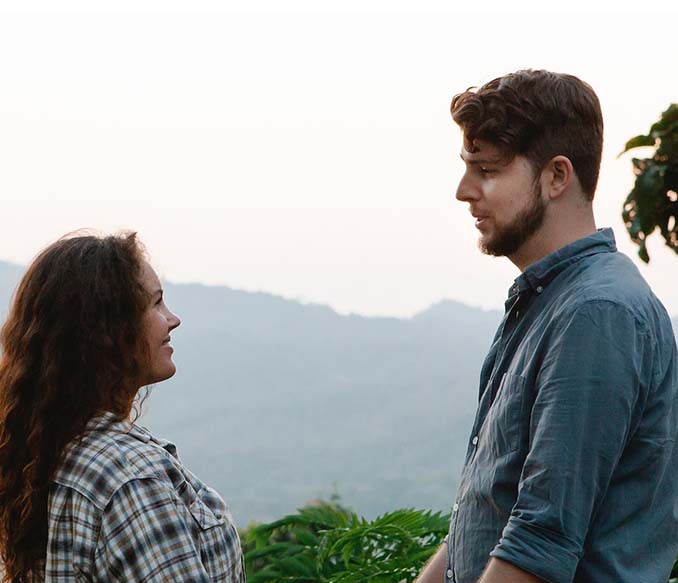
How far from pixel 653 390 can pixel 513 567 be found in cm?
33

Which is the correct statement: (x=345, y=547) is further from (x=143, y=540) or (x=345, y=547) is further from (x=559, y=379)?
(x=559, y=379)

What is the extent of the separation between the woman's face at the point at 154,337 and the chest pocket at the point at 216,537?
0.21 metres

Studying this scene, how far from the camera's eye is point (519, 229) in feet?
5.96

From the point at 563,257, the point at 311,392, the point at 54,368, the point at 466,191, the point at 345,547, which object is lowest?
the point at 311,392

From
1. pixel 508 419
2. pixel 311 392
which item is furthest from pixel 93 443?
pixel 311 392

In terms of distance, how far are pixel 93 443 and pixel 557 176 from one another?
2.73 feet

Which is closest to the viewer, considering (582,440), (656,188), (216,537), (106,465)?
(582,440)

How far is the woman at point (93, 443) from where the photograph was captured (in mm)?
1759

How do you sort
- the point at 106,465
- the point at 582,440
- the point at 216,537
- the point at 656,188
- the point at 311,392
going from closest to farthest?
the point at 582,440 < the point at 106,465 < the point at 216,537 < the point at 656,188 < the point at 311,392

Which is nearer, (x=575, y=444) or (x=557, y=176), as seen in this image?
(x=575, y=444)

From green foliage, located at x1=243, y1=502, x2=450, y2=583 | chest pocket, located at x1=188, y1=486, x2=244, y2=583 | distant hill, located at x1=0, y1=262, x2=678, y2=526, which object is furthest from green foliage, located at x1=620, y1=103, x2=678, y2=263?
distant hill, located at x1=0, y1=262, x2=678, y2=526

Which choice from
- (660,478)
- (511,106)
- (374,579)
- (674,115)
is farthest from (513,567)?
(674,115)

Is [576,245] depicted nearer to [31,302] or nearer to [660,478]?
[660,478]

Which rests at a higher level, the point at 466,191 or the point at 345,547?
the point at 466,191
